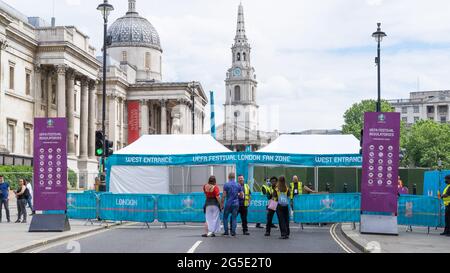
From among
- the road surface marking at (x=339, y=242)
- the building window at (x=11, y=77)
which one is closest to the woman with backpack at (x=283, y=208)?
the road surface marking at (x=339, y=242)

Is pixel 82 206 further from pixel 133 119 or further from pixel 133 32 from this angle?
pixel 133 32

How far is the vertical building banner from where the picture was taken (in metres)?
86.3

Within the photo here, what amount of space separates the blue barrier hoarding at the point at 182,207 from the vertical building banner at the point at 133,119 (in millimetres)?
62211

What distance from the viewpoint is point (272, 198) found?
19.8m

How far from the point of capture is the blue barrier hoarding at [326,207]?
23.0 meters

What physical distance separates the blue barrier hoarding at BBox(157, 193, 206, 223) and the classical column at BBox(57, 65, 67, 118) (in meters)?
37.3

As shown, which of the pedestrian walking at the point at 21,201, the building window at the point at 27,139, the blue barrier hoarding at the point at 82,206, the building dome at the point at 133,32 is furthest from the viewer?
the building dome at the point at 133,32

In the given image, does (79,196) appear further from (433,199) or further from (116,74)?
(116,74)

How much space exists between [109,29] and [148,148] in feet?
257

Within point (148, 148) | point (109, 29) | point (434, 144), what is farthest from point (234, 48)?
point (148, 148)

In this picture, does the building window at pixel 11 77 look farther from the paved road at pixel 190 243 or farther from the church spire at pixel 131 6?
the church spire at pixel 131 6

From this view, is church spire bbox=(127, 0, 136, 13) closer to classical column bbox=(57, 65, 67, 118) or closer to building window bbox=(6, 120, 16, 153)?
classical column bbox=(57, 65, 67, 118)

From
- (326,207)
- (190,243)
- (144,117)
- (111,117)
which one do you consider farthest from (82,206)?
(144,117)

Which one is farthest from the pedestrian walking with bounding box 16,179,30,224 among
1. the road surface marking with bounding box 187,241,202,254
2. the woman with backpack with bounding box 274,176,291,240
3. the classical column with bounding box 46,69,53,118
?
the classical column with bounding box 46,69,53,118
